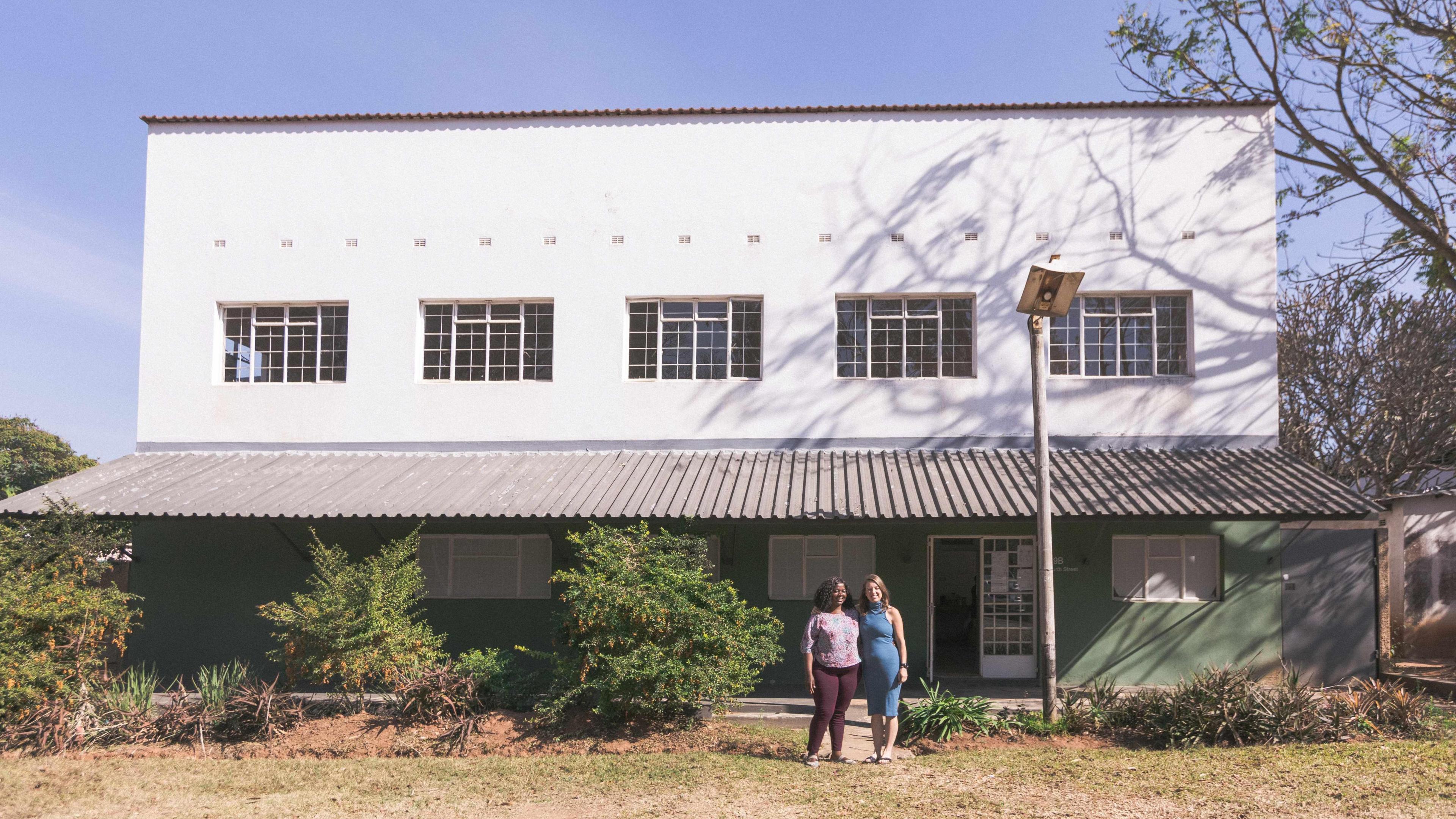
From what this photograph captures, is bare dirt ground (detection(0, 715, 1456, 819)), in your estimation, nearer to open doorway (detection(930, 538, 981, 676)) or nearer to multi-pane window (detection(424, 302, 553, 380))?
open doorway (detection(930, 538, 981, 676))

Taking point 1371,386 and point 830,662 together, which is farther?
point 1371,386

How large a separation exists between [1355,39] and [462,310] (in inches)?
572

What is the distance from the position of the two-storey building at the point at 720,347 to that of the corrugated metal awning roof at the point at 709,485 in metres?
0.10

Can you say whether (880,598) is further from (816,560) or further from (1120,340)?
(1120,340)

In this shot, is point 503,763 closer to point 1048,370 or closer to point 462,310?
point 462,310

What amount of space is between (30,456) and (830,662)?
158 feet

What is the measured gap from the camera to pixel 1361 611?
12.2 metres

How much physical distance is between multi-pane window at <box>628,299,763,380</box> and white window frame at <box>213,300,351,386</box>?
4.40 meters

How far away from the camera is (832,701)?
8133 millimetres

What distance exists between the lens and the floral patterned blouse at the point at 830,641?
8109 mm

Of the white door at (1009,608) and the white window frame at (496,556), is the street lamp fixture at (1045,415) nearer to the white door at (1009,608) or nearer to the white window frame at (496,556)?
the white door at (1009,608)

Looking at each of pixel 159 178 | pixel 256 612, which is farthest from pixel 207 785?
pixel 159 178

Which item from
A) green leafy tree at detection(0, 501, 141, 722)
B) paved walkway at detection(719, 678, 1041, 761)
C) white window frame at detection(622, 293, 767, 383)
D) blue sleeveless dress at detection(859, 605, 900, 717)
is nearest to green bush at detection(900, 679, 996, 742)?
paved walkway at detection(719, 678, 1041, 761)

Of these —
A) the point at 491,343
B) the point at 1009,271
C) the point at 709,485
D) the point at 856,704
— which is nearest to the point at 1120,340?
the point at 1009,271
